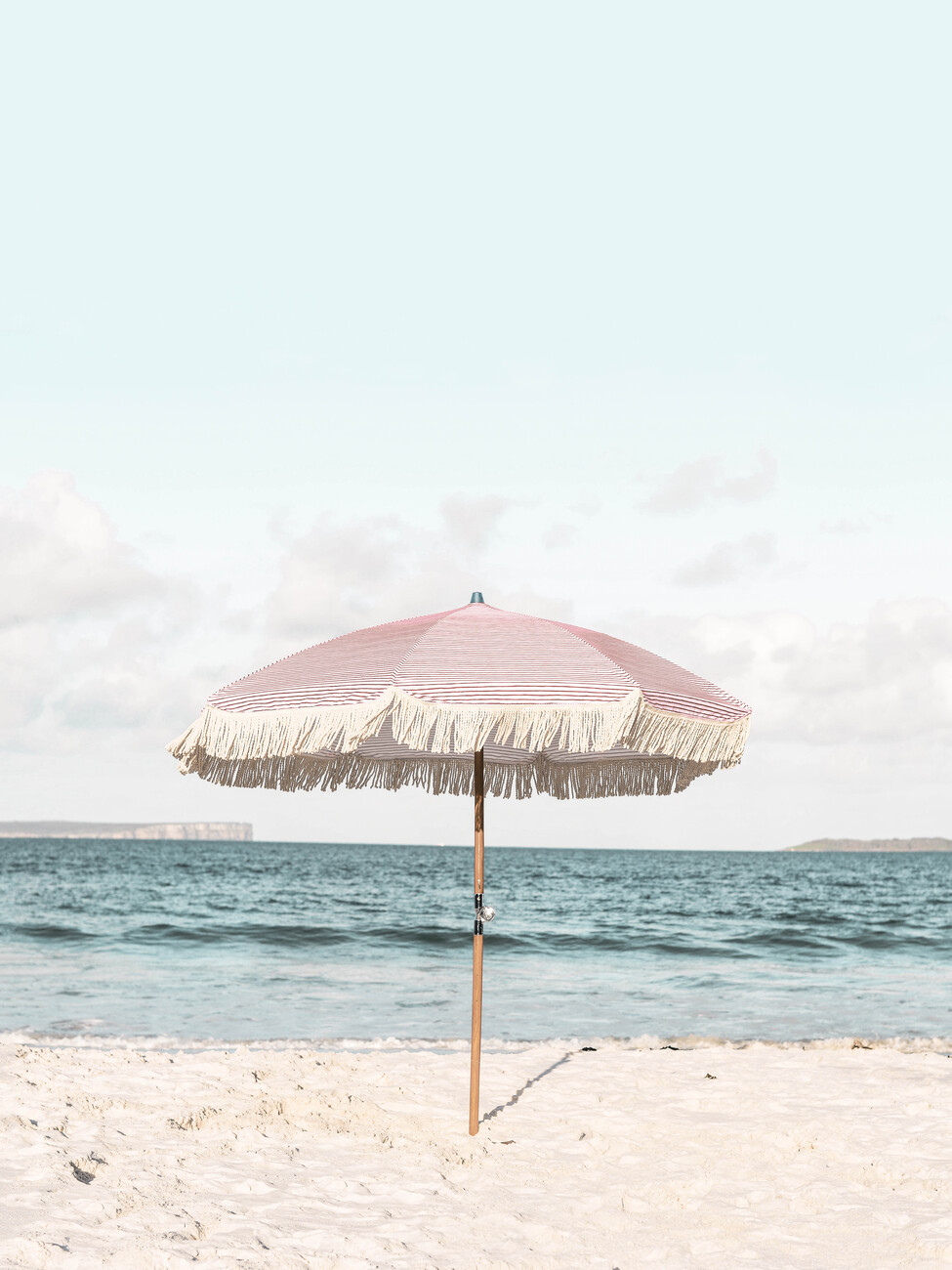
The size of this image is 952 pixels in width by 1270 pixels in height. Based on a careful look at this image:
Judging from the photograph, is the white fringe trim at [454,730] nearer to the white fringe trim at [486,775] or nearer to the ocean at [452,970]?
the white fringe trim at [486,775]

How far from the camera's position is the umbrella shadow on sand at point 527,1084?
6.17 meters

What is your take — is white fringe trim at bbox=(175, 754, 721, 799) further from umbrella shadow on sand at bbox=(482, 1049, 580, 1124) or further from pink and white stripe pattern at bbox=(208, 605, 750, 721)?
umbrella shadow on sand at bbox=(482, 1049, 580, 1124)

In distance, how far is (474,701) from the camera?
4.27m

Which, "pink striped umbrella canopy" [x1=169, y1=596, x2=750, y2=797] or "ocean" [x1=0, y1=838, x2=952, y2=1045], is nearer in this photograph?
"pink striped umbrella canopy" [x1=169, y1=596, x2=750, y2=797]

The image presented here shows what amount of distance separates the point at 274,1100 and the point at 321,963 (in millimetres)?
11546

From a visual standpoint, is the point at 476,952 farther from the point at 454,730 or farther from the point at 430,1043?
the point at 430,1043

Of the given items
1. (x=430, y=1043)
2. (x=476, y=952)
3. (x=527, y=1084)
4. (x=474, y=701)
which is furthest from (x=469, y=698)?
(x=430, y=1043)

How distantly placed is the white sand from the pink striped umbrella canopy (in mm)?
1866

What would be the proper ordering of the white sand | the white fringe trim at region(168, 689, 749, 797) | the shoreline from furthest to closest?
the shoreline → the white fringe trim at region(168, 689, 749, 797) → the white sand

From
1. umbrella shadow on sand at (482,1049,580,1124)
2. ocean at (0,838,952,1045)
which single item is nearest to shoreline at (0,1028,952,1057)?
ocean at (0,838,952,1045)

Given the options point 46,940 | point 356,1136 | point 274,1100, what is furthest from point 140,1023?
point 46,940

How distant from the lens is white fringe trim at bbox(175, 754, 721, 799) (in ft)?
19.8

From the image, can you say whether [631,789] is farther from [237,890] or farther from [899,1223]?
[237,890]

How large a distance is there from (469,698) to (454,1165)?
2.48 meters
